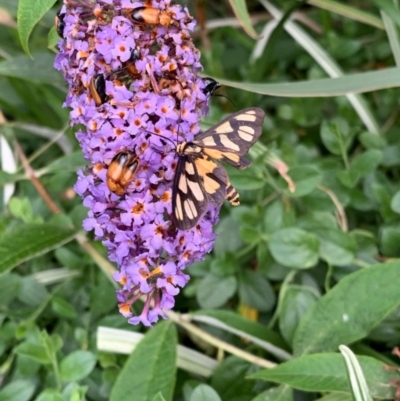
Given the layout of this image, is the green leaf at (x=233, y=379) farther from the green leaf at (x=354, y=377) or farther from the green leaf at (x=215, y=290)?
the green leaf at (x=354, y=377)

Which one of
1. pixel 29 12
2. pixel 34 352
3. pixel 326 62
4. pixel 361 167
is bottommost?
pixel 34 352

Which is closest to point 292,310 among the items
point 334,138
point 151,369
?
point 151,369

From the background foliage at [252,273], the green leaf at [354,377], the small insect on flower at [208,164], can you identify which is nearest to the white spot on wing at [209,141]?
the small insect on flower at [208,164]

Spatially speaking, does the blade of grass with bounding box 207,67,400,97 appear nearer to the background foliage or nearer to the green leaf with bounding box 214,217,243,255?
the background foliage

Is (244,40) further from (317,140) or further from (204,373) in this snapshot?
(204,373)

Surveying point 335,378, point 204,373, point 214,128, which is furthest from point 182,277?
point 204,373

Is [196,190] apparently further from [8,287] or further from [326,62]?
[326,62]
